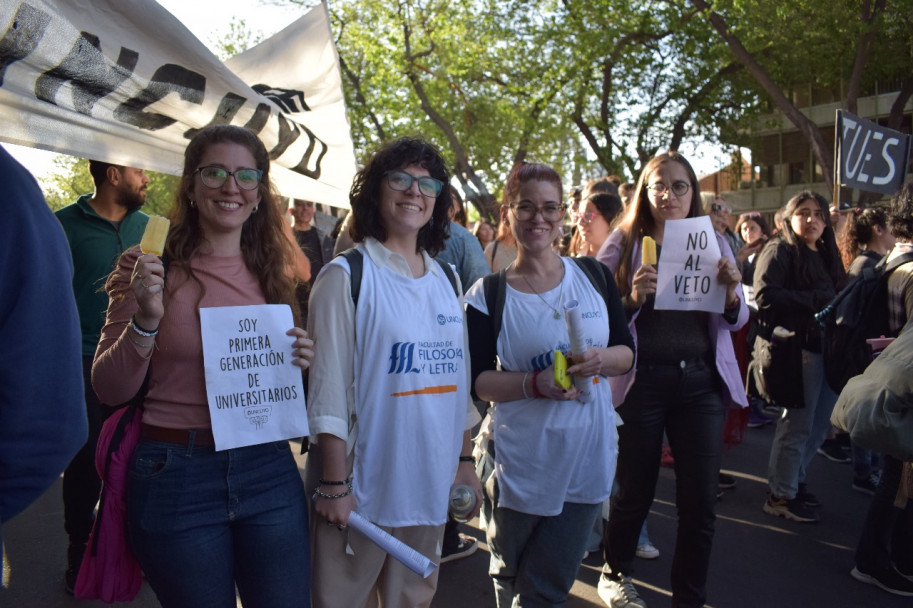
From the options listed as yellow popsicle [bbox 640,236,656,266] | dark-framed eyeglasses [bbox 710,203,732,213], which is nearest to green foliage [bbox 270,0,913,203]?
dark-framed eyeglasses [bbox 710,203,732,213]

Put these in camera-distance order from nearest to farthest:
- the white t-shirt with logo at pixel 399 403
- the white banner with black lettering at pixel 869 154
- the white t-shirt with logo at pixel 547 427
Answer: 1. the white t-shirt with logo at pixel 399 403
2. the white t-shirt with logo at pixel 547 427
3. the white banner with black lettering at pixel 869 154

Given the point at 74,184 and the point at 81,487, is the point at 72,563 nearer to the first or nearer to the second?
the point at 81,487

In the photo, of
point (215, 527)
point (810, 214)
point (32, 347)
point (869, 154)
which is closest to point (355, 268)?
point (215, 527)

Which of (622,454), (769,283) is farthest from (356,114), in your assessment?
(622,454)

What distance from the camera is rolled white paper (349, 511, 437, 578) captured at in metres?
2.31

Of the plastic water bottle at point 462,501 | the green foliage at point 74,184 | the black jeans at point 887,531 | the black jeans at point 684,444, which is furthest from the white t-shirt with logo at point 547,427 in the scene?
the green foliage at point 74,184

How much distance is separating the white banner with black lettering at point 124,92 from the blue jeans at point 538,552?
1.88 m

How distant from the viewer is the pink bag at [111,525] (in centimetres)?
221

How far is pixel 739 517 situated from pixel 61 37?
16.2 ft

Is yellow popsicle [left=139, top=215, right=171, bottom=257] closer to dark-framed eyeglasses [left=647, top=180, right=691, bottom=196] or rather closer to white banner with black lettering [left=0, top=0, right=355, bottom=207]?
white banner with black lettering [left=0, top=0, right=355, bottom=207]

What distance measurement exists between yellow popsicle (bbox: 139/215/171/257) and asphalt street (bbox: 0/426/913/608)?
2550mm

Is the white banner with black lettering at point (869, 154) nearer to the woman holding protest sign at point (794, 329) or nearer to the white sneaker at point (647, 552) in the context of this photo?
the woman holding protest sign at point (794, 329)

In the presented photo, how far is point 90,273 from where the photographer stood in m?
4.04

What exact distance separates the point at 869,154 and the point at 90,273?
6.62m
